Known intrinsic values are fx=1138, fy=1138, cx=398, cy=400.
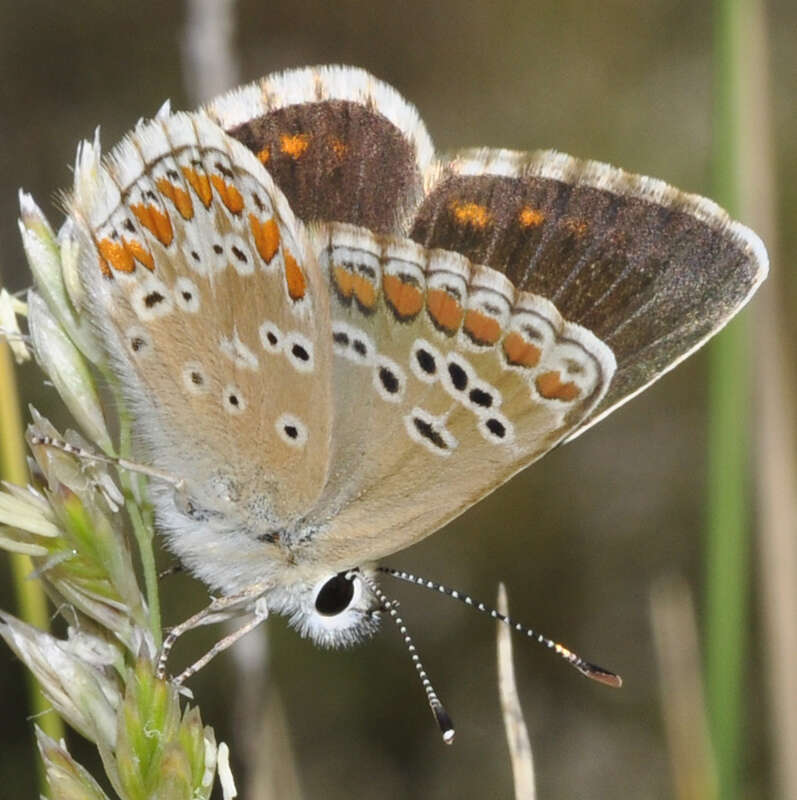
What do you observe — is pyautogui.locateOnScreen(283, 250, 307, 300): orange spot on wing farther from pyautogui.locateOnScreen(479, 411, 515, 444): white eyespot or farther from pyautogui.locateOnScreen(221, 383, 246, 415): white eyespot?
pyautogui.locateOnScreen(479, 411, 515, 444): white eyespot

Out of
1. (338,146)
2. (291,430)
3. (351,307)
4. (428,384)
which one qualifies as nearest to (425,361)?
(428,384)

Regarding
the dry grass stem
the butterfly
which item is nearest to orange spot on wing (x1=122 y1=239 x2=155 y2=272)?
the butterfly

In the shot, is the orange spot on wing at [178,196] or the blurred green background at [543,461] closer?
the orange spot on wing at [178,196]

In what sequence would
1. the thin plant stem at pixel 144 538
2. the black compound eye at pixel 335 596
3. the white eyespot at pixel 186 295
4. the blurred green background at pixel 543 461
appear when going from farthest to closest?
1. the blurred green background at pixel 543 461
2. the black compound eye at pixel 335 596
3. the white eyespot at pixel 186 295
4. the thin plant stem at pixel 144 538

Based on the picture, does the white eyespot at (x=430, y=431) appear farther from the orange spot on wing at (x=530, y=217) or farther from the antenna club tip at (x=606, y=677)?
the antenna club tip at (x=606, y=677)

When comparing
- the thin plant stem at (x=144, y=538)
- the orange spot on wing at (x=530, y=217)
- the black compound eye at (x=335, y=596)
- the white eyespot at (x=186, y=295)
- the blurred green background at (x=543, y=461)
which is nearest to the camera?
the thin plant stem at (x=144, y=538)

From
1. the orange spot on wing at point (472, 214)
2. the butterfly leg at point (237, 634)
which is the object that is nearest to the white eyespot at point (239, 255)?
the orange spot on wing at point (472, 214)
